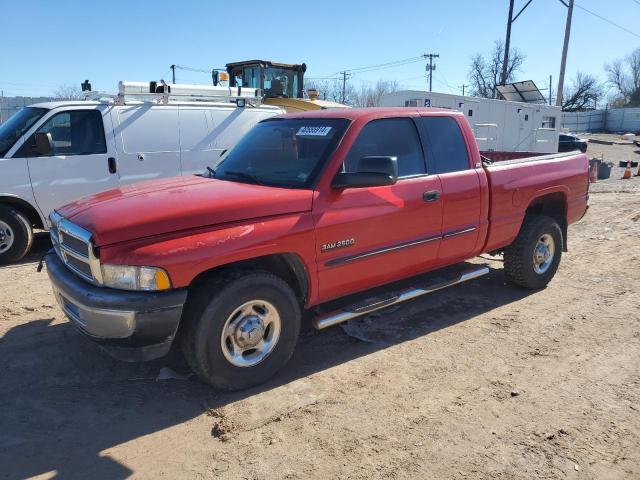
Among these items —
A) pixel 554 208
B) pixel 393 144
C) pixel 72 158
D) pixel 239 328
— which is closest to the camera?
pixel 239 328

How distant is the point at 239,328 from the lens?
3541 mm

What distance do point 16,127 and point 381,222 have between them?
18.1 feet

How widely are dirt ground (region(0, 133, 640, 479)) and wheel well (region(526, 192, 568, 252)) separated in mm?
1166

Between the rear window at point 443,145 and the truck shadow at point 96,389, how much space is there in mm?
1435

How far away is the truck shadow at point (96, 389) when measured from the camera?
2.97 meters

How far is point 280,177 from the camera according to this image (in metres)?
4.07

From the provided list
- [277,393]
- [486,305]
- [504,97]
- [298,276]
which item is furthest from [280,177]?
[504,97]

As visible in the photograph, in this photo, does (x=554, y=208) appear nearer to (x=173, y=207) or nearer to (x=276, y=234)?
(x=276, y=234)

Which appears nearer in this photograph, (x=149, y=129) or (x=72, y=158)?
(x=72, y=158)

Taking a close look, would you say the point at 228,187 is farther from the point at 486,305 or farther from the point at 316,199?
the point at 486,305

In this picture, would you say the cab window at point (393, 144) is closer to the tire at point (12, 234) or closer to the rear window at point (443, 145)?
the rear window at point (443, 145)

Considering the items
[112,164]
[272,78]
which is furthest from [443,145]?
[272,78]

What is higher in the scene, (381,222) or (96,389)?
(381,222)

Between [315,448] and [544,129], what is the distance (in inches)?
796
